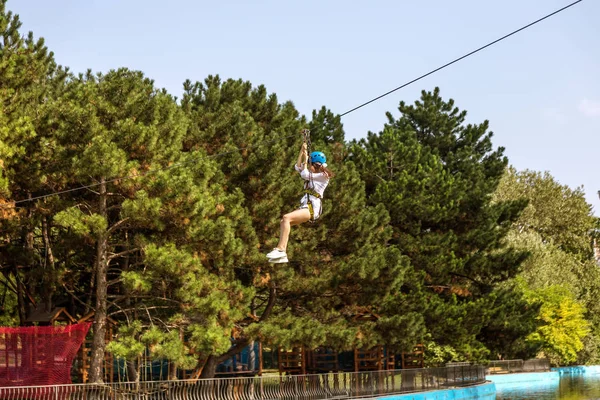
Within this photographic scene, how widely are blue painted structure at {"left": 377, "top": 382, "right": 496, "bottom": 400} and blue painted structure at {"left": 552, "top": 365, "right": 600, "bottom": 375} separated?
804 inches

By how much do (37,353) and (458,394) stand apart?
21479 millimetres

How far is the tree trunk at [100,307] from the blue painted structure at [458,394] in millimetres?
12097

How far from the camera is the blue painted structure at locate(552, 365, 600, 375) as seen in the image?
60.9 meters

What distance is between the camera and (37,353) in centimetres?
2238

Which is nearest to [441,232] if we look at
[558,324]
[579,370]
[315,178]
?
[558,324]

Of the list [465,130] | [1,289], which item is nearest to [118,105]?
[1,289]

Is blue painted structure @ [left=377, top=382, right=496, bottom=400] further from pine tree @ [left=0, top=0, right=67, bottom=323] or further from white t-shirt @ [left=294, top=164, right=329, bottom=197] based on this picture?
white t-shirt @ [left=294, top=164, right=329, bottom=197]

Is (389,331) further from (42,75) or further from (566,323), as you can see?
(566,323)

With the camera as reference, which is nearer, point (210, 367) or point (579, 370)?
point (210, 367)

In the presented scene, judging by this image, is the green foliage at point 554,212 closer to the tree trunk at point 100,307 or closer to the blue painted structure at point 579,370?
the blue painted structure at point 579,370

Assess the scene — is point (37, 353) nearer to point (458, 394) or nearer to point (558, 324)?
point (458, 394)

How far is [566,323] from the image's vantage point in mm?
56219

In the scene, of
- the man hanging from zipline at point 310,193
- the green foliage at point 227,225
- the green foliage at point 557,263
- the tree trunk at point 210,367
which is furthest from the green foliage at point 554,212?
the man hanging from zipline at point 310,193

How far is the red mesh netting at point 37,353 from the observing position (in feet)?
72.2
